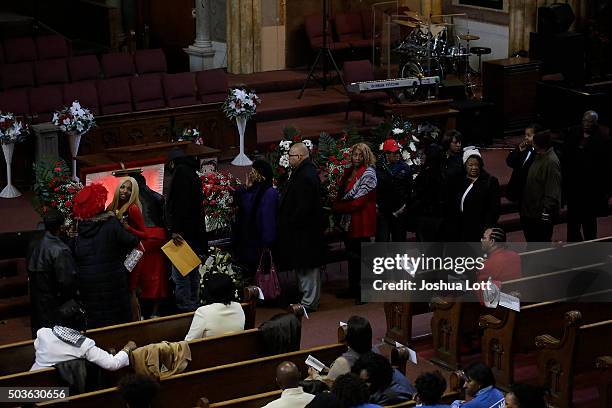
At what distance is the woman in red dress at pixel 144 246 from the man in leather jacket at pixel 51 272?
78 centimetres

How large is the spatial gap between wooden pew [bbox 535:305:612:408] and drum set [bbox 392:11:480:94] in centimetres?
Answer: 806

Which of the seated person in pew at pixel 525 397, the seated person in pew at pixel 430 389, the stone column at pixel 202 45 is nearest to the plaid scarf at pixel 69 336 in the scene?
the seated person in pew at pixel 430 389

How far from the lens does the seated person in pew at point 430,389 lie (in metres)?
7.11

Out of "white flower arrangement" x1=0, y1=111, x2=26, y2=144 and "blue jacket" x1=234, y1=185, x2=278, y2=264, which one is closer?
Result: "blue jacket" x1=234, y1=185, x2=278, y2=264

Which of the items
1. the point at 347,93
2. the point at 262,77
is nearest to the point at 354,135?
the point at 347,93

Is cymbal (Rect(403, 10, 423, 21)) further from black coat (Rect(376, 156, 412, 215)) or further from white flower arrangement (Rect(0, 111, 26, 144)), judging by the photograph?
black coat (Rect(376, 156, 412, 215))

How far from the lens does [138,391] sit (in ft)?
22.6

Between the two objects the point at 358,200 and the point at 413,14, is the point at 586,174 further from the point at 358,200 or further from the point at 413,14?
the point at 413,14

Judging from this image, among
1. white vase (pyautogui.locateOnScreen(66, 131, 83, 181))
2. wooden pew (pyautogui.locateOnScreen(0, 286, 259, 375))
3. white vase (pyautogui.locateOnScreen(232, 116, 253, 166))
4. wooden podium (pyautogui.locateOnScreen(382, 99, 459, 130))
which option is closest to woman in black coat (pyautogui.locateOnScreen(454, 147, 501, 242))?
wooden pew (pyautogui.locateOnScreen(0, 286, 259, 375))

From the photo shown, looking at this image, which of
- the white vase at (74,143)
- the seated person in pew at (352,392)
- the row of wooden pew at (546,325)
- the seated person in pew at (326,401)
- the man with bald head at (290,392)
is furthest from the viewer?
the white vase at (74,143)

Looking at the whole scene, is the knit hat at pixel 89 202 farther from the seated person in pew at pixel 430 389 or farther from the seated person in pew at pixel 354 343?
the seated person in pew at pixel 430 389

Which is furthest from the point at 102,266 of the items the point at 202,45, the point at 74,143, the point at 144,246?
the point at 202,45

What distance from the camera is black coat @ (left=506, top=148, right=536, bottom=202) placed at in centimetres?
1162

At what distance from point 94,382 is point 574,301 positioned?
3.87 meters
